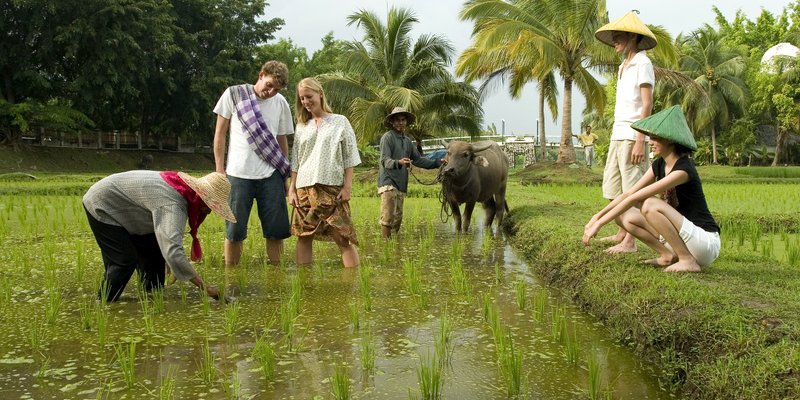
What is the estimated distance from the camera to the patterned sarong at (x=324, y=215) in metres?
4.52

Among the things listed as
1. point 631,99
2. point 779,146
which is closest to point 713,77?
point 779,146

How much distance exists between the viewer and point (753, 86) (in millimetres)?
27922

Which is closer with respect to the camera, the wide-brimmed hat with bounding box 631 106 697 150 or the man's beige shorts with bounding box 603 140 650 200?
the wide-brimmed hat with bounding box 631 106 697 150

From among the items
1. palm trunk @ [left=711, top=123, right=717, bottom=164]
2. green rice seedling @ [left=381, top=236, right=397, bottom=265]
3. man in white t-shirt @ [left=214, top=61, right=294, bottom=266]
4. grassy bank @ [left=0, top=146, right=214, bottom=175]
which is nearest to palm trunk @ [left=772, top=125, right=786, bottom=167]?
palm trunk @ [left=711, top=123, right=717, bottom=164]

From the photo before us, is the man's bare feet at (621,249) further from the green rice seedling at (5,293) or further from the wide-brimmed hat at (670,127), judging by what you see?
the green rice seedling at (5,293)

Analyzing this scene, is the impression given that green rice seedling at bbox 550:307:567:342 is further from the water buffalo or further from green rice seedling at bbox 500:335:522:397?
the water buffalo

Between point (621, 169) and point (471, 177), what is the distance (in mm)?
2539

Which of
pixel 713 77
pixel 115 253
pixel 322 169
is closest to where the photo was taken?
pixel 115 253

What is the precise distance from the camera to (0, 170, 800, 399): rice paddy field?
7.53ft

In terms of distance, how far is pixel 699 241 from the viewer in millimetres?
3285

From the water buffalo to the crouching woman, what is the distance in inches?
115

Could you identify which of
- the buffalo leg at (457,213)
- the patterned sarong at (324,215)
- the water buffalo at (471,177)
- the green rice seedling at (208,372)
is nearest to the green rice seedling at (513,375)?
the green rice seedling at (208,372)

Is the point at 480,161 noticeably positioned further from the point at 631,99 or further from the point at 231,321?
the point at 231,321

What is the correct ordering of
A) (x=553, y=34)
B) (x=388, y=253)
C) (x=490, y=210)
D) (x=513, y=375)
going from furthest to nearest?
(x=553, y=34), (x=490, y=210), (x=388, y=253), (x=513, y=375)
